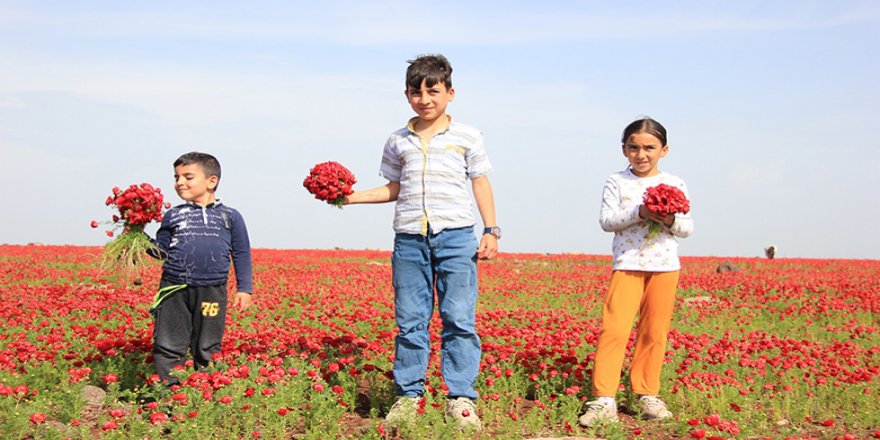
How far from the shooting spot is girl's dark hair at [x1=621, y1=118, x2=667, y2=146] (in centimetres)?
580

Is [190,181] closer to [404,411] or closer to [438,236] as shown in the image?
[438,236]

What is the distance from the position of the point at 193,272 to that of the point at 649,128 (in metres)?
3.58

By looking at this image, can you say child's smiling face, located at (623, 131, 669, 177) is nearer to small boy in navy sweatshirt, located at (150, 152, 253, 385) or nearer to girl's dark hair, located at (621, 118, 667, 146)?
→ girl's dark hair, located at (621, 118, 667, 146)

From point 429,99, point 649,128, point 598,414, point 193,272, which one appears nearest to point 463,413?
point 598,414

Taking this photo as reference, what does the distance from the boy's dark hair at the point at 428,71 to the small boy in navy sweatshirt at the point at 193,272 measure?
171 cm

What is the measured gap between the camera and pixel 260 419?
17.6ft

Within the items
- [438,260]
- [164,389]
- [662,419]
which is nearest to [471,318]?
[438,260]

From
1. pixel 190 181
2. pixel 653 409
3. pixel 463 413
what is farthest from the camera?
pixel 653 409

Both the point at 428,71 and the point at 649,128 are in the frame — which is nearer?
the point at 428,71

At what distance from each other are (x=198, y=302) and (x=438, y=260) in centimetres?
188

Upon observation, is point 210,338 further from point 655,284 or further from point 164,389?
point 655,284

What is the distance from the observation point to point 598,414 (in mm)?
5789

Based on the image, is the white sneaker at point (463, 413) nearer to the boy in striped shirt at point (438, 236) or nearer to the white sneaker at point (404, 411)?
the boy in striped shirt at point (438, 236)

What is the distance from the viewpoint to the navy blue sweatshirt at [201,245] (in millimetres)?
5777
